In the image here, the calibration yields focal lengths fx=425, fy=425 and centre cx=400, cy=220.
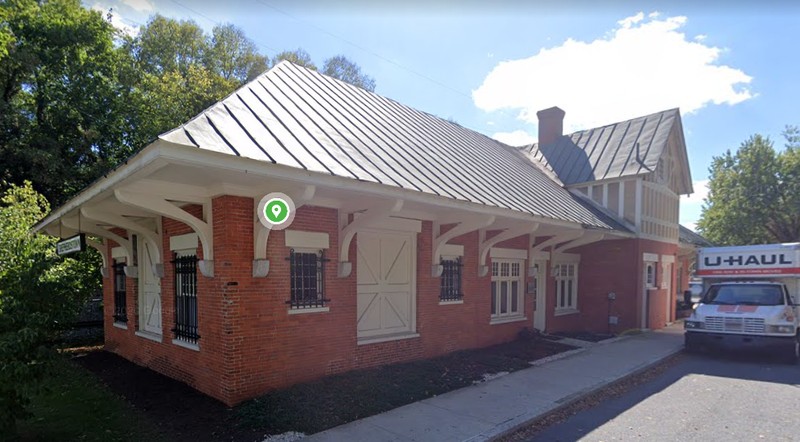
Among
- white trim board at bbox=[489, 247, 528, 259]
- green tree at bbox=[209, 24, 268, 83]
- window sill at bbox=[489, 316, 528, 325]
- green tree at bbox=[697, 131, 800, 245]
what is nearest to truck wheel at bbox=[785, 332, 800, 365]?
window sill at bbox=[489, 316, 528, 325]

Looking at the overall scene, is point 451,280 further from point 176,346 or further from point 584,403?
point 176,346

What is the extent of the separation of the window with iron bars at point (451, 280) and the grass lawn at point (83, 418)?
5.69 metres

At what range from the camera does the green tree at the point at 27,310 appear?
436 cm

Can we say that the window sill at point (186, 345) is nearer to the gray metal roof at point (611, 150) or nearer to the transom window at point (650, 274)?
the gray metal roof at point (611, 150)

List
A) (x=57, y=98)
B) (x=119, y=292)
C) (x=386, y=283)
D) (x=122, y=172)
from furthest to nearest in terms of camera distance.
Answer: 1. (x=57, y=98)
2. (x=119, y=292)
3. (x=386, y=283)
4. (x=122, y=172)

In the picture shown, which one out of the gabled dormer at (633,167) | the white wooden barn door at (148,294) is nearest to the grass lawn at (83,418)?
the white wooden barn door at (148,294)

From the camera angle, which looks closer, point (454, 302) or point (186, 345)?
point (186, 345)

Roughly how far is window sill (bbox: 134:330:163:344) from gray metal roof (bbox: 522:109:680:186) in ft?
45.6

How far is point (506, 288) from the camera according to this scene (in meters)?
11.2

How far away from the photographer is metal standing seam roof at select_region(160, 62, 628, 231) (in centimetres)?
542

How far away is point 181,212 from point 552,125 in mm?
17078

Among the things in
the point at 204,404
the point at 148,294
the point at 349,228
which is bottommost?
the point at 204,404

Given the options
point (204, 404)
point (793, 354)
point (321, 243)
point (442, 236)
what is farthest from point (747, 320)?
point (204, 404)

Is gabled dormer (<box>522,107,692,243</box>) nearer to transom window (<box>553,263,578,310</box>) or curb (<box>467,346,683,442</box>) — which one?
transom window (<box>553,263,578,310</box>)
